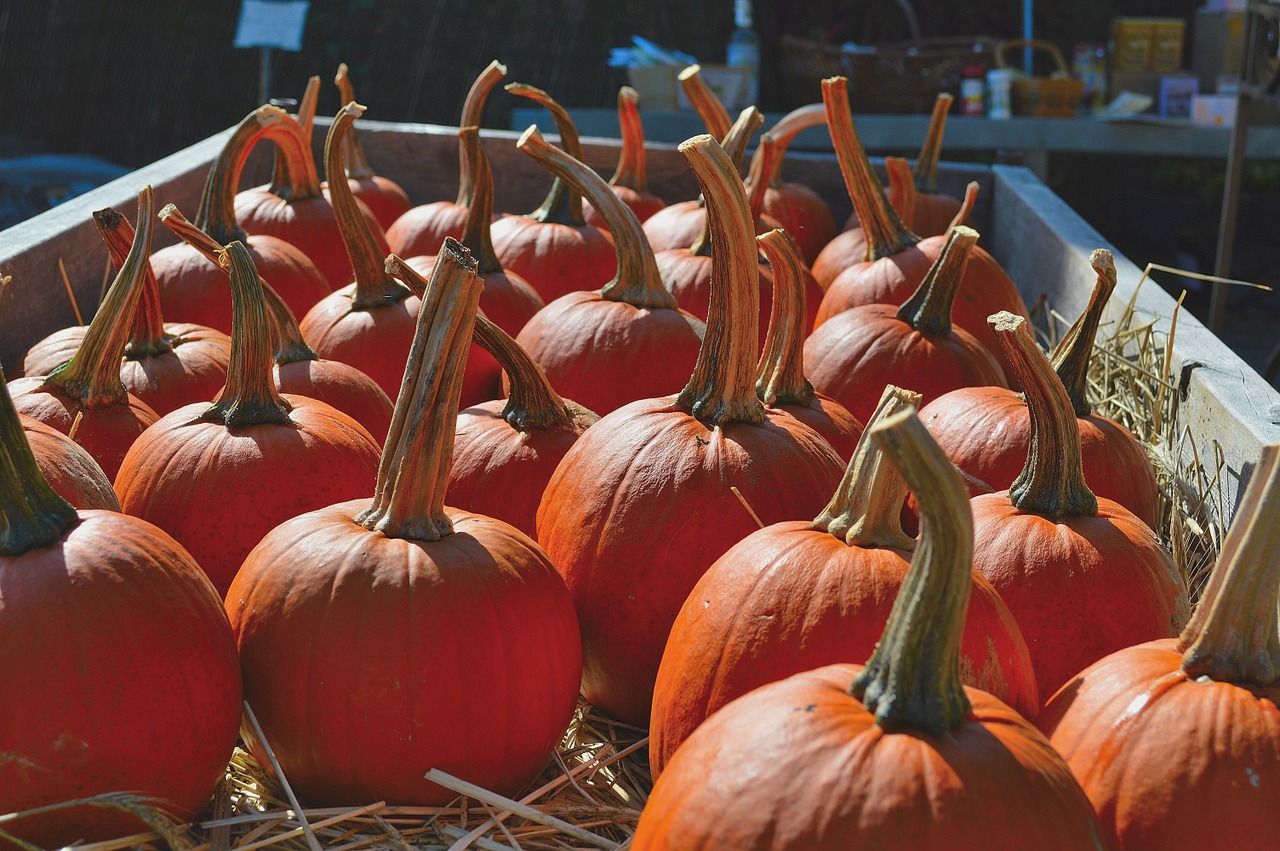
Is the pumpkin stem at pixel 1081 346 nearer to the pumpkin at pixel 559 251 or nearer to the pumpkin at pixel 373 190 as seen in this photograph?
the pumpkin at pixel 559 251

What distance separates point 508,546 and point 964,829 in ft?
2.47

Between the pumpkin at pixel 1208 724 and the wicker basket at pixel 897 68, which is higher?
the wicker basket at pixel 897 68

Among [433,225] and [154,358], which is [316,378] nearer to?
[154,358]

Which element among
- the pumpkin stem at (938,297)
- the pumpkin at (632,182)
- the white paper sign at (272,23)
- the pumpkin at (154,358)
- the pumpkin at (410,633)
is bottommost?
the pumpkin at (410,633)

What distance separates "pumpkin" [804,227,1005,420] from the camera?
8.11ft

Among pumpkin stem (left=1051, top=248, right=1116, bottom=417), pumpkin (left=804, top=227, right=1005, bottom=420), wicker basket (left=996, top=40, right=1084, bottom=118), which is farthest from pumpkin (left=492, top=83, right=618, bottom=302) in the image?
wicker basket (left=996, top=40, right=1084, bottom=118)

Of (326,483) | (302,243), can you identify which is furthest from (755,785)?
(302,243)

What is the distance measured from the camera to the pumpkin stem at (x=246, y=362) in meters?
1.88

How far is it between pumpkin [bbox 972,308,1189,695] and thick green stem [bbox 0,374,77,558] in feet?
3.94

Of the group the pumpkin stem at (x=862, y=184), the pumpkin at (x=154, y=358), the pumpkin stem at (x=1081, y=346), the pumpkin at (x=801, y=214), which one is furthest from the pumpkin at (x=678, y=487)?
the pumpkin at (x=801, y=214)

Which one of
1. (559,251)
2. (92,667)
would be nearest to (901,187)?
(559,251)

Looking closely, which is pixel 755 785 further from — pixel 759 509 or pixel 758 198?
pixel 758 198

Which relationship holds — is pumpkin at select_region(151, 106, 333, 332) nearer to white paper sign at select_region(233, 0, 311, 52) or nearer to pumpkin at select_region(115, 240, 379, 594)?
pumpkin at select_region(115, 240, 379, 594)

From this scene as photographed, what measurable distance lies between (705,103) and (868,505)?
2.23 meters
